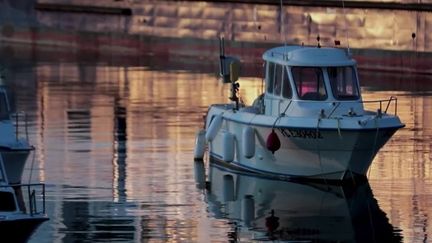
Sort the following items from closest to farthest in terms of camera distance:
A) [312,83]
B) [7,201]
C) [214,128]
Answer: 1. [7,201]
2. [312,83]
3. [214,128]

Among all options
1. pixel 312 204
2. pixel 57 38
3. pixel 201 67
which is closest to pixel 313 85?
pixel 312 204

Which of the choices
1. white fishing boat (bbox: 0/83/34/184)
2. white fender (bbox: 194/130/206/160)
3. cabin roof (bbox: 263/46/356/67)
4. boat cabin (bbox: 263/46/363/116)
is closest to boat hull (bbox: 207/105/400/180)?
boat cabin (bbox: 263/46/363/116)

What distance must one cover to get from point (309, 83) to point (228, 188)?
85.5 inches

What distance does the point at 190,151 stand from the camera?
28484 mm

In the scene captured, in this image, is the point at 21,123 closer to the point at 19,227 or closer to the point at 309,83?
the point at 309,83

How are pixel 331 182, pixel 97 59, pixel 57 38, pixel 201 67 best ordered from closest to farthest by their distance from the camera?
pixel 331 182 → pixel 201 67 → pixel 97 59 → pixel 57 38

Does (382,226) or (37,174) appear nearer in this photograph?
(382,226)

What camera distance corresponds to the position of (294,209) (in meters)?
22.5

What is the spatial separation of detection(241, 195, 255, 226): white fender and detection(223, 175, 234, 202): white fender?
23cm

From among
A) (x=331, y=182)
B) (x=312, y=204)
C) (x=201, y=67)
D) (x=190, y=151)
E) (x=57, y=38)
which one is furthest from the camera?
(x=57, y=38)

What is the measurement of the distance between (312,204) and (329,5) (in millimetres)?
28540

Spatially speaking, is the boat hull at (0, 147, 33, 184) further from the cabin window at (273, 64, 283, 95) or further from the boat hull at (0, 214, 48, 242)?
the boat hull at (0, 214, 48, 242)

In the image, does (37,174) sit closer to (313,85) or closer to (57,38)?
(313,85)

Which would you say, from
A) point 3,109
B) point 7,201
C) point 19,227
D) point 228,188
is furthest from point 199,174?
point 19,227
